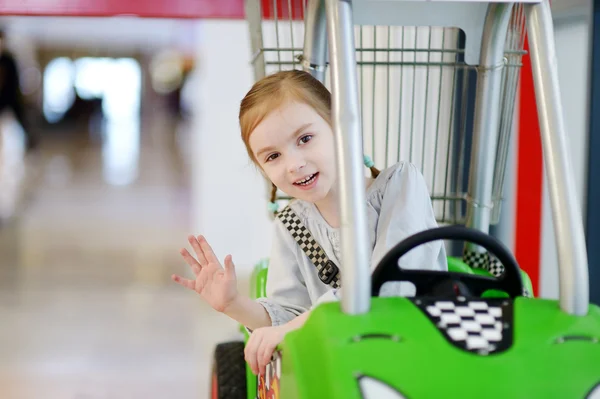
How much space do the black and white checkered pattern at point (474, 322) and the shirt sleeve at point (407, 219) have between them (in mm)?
288

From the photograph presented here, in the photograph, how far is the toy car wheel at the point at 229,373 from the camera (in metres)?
1.80

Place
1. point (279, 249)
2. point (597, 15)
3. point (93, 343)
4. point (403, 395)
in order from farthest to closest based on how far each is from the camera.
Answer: point (93, 343) < point (597, 15) < point (279, 249) < point (403, 395)

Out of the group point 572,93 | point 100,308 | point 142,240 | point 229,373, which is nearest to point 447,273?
point 229,373

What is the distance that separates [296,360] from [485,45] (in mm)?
1006

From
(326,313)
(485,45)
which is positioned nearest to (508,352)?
(326,313)

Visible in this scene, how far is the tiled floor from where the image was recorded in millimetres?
2564

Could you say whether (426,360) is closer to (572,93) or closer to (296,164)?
(296,164)

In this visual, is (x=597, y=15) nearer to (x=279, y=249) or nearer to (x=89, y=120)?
(x=279, y=249)

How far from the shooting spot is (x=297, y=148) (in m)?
1.47

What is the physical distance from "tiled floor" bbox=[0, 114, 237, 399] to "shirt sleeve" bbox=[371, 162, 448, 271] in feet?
3.85

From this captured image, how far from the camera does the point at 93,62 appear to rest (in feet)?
72.9

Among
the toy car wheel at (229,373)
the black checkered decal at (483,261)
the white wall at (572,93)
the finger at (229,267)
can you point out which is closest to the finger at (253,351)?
the finger at (229,267)

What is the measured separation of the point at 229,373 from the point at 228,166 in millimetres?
2187

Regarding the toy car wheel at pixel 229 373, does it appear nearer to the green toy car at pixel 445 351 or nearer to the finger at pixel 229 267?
the finger at pixel 229 267
